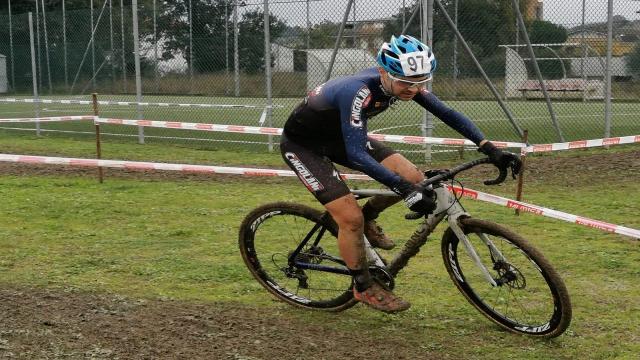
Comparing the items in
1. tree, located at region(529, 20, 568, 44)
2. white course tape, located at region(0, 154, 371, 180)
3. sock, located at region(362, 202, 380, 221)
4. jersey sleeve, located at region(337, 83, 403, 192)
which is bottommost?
white course tape, located at region(0, 154, 371, 180)

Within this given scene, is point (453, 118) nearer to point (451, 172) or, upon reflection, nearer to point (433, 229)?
point (451, 172)

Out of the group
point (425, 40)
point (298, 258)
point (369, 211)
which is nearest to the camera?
point (369, 211)

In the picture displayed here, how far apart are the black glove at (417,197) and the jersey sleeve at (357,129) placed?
0.13 metres

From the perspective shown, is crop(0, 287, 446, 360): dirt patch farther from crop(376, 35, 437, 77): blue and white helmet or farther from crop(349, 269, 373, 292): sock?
crop(376, 35, 437, 77): blue and white helmet

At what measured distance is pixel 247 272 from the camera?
6.29 m

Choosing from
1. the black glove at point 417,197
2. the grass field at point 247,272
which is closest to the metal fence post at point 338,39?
the grass field at point 247,272

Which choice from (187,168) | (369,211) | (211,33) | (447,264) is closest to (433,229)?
(447,264)

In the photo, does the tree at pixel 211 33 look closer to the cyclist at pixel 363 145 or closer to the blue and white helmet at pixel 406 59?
the cyclist at pixel 363 145

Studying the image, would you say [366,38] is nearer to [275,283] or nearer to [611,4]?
[611,4]

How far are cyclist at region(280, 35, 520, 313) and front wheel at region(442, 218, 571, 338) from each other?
0.46m

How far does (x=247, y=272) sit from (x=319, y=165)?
1692 millimetres

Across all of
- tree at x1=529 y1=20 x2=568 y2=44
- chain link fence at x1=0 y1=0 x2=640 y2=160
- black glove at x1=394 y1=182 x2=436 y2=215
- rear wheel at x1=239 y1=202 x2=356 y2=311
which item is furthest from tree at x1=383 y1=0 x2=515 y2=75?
black glove at x1=394 y1=182 x2=436 y2=215

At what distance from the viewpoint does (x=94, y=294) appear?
5684 mm

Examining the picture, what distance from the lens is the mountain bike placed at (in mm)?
4609
